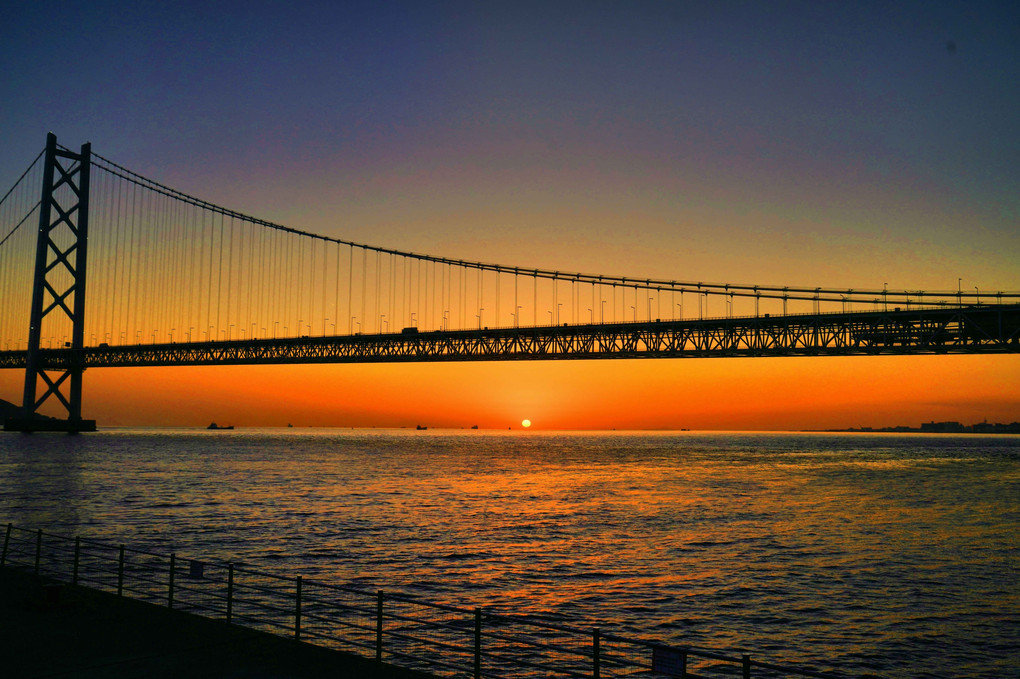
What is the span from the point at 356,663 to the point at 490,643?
6256 millimetres

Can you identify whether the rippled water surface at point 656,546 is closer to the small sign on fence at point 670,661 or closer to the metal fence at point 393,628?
the metal fence at point 393,628

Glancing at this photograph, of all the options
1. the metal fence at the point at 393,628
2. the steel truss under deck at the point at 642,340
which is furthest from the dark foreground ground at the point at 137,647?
the steel truss under deck at the point at 642,340

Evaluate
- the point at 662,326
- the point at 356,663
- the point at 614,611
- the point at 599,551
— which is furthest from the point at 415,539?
the point at 662,326

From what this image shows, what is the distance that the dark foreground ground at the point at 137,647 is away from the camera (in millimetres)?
10664

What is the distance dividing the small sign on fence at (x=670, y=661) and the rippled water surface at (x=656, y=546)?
836 cm

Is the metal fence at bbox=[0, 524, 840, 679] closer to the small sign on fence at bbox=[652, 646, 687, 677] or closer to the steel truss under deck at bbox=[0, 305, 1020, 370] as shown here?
the small sign on fence at bbox=[652, 646, 687, 677]

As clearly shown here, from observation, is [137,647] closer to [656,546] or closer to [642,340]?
[656,546]

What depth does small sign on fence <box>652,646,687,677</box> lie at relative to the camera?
8758 mm

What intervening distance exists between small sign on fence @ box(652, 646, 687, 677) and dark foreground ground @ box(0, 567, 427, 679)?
3634mm

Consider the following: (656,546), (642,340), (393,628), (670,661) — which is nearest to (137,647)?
(393,628)

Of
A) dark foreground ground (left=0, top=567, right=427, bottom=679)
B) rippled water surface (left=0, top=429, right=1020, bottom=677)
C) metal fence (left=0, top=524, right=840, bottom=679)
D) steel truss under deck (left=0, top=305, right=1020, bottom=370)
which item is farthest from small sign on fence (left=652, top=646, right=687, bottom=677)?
steel truss under deck (left=0, top=305, right=1020, bottom=370)

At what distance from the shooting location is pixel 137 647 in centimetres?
1174

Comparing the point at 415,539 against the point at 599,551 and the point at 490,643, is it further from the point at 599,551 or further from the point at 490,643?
the point at 490,643

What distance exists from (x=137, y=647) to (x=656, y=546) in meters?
22.0
